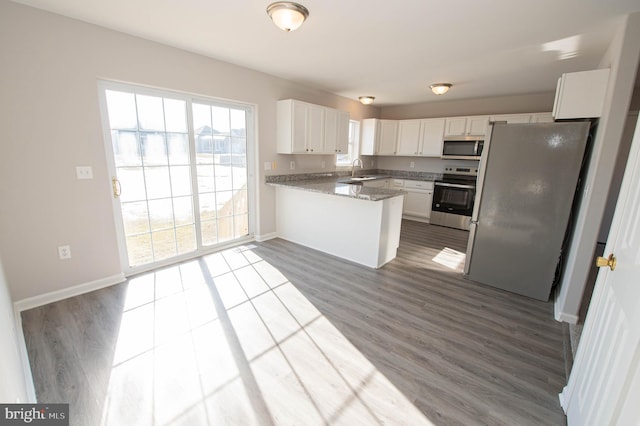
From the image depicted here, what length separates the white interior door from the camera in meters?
0.93

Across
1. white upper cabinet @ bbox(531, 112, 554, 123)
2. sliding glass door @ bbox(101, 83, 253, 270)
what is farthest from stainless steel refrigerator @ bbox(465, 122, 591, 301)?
sliding glass door @ bbox(101, 83, 253, 270)

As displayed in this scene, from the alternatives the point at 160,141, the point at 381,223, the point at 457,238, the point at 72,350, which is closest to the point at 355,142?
the point at 457,238

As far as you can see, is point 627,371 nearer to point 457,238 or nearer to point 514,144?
point 514,144

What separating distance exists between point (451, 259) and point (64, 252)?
444 cm

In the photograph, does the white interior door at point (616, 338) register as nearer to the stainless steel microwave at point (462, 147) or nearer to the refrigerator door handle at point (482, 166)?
the refrigerator door handle at point (482, 166)

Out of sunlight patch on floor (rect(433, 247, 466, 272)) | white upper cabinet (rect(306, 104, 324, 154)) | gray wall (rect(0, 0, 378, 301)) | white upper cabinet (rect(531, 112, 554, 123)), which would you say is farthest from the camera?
white upper cabinet (rect(531, 112, 554, 123))

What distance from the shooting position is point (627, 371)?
36.9 inches

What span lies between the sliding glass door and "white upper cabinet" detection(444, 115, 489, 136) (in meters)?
3.86

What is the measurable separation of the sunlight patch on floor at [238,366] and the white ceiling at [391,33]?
8.23 ft

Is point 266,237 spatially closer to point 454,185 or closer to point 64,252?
point 64,252

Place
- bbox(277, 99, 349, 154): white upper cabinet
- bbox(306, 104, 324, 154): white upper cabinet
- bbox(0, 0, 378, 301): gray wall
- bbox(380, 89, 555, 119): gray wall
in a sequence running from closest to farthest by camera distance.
Result: bbox(0, 0, 378, 301): gray wall, bbox(277, 99, 349, 154): white upper cabinet, bbox(306, 104, 324, 154): white upper cabinet, bbox(380, 89, 555, 119): gray wall

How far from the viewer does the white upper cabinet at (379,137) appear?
609 centimetres

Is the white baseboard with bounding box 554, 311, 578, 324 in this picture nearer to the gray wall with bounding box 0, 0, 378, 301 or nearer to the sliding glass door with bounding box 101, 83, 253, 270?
the sliding glass door with bounding box 101, 83, 253, 270

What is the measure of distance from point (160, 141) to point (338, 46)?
2219 millimetres
